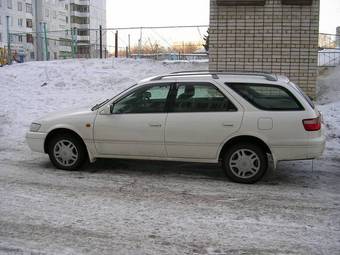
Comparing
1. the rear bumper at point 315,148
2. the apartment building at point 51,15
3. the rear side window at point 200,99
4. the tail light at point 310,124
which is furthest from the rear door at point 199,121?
→ the apartment building at point 51,15

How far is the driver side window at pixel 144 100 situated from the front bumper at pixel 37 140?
1278mm

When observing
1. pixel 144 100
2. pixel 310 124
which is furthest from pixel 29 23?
pixel 310 124

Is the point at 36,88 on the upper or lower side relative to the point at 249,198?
upper

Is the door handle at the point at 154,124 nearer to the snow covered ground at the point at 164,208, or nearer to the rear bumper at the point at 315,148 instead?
the snow covered ground at the point at 164,208

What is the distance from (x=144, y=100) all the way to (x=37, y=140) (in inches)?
73.9

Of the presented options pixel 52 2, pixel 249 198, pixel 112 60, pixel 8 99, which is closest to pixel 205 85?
pixel 249 198

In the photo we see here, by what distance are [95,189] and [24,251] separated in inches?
81.3

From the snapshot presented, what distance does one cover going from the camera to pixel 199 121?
6.66 m

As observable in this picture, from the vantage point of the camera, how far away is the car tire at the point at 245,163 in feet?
21.5

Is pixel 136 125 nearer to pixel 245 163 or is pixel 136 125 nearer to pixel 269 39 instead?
pixel 245 163

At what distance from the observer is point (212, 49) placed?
12125 millimetres

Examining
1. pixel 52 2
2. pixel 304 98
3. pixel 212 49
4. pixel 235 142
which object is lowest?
pixel 235 142

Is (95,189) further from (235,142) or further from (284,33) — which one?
(284,33)

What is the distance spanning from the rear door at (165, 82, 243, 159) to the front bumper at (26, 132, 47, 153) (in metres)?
2.05
